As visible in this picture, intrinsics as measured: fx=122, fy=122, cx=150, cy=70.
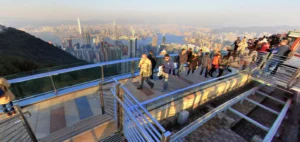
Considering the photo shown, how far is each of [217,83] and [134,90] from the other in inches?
156

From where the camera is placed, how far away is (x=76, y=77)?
5.76 m

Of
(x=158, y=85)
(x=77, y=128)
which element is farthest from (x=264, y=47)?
(x=77, y=128)

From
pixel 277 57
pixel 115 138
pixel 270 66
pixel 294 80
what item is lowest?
pixel 115 138

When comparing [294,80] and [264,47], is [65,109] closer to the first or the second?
[294,80]

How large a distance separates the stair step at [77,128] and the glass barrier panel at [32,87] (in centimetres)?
205

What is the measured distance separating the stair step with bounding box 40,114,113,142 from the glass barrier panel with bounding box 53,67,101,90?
205 cm

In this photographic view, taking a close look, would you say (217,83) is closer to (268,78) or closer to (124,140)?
(268,78)

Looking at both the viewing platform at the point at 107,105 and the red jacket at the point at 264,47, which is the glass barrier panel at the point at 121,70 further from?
the red jacket at the point at 264,47

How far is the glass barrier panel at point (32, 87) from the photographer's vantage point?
3.79m

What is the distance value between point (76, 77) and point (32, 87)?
1.70m

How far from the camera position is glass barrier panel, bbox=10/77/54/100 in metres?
3.79

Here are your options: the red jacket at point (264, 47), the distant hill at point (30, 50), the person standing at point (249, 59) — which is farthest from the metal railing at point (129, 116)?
the distant hill at point (30, 50)

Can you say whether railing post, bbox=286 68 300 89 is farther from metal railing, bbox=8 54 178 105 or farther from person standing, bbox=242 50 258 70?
metal railing, bbox=8 54 178 105

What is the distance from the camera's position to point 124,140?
305 centimetres
